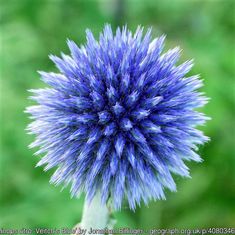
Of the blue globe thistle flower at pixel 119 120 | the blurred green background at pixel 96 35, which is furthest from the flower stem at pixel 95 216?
the blurred green background at pixel 96 35

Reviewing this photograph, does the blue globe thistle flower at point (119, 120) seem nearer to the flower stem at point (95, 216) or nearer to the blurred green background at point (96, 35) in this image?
the flower stem at point (95, 216)

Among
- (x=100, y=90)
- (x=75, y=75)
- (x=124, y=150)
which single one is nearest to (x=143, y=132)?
(x=124, y=150)

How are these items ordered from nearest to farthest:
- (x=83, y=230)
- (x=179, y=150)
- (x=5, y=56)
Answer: (x=83, y=230)
(x=179, y=150)
(x=5, y=56)

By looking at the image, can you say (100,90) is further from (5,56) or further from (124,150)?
(5,56)

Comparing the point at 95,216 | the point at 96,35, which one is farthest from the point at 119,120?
the point at 96,35

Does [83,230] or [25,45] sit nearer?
[83,230]

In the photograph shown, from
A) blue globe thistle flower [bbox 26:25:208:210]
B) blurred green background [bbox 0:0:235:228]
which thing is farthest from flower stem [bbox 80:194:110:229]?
blurred green background [bbox 0:0:235:228]
